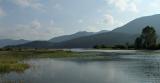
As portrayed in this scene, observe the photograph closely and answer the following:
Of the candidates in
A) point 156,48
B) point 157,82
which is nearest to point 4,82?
point 157,82

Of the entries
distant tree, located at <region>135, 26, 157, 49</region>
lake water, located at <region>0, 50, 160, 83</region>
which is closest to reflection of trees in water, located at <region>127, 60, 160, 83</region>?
lake water, located at <region>0, 50, 160, 83</region>

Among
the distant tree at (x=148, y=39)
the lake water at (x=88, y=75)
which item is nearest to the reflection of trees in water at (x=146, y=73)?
the lake water at (x=88, y=75)

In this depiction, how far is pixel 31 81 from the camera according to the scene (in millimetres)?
37812

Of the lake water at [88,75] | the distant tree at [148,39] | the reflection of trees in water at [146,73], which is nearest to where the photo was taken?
the reflection of trees in water at [146,73]

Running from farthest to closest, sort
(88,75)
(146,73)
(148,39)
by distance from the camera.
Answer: (148,39) < (146,73) < (88,75)

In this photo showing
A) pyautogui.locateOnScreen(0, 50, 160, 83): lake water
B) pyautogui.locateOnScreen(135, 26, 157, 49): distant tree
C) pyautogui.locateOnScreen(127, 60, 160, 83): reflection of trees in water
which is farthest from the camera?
pyautogui.locateOnScreen(135, 26, 157, 49): distant tree

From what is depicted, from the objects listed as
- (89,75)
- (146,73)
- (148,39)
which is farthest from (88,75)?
(148,39)

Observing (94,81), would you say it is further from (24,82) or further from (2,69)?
(2,69)

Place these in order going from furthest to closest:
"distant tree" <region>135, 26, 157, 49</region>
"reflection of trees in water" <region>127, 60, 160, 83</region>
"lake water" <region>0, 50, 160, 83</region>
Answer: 1. "distant tree" <region>135, 26, 157, 49</region>
2. "lake water" <region>0, 50, 160, 83</region>
3. "reflection of trees in water" <region>127, 60, 160, 83</region>

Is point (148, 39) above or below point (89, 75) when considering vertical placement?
above

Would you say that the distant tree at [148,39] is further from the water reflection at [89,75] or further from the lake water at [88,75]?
the water reflection at [89,75]

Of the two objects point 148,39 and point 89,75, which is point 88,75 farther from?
point 148,39

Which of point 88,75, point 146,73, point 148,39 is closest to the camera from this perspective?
point 88,75

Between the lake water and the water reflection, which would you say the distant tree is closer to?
the lake water
